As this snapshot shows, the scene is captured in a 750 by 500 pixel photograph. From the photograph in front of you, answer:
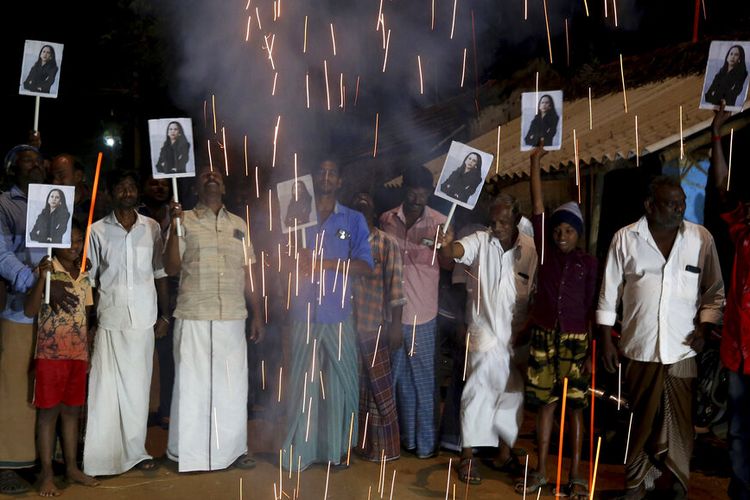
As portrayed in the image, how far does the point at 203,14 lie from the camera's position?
9445mm

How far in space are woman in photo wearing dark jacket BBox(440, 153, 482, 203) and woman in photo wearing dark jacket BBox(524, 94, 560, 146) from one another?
376 millimetres

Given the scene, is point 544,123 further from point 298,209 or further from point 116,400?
point 116,400

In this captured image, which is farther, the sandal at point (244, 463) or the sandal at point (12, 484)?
the sandal at point (244, 463)

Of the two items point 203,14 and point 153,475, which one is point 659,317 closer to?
point 153,475

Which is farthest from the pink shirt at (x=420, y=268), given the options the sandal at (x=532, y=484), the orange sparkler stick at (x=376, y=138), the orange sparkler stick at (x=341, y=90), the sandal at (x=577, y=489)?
the orange sparkler stick at (x=376, y=138)

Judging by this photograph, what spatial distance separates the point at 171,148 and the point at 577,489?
352cm

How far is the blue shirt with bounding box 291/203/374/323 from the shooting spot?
5.96 m

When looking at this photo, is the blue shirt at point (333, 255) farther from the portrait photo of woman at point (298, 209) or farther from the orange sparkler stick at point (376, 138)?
the orange sparkler stick at point (376, 138)

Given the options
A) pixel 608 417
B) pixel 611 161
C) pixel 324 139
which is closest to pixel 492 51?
pixel 324 139

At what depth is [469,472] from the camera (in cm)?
566

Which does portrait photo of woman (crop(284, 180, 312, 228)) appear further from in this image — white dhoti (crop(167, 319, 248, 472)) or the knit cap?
the knit cap

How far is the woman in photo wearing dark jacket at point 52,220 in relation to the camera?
5.04 metres

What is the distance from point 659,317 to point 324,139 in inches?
254

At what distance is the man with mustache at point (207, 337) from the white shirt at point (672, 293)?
9.07ft
